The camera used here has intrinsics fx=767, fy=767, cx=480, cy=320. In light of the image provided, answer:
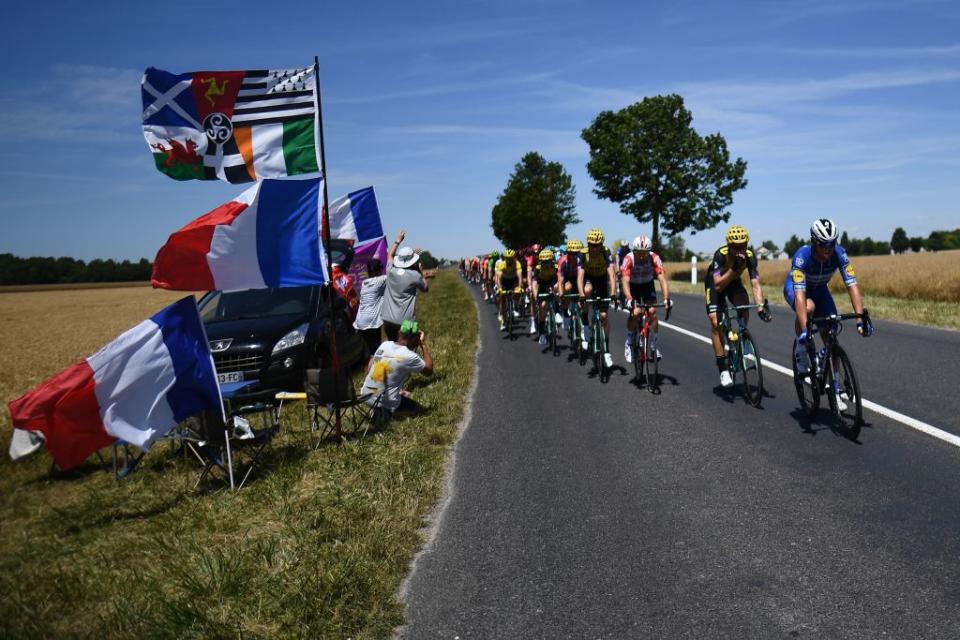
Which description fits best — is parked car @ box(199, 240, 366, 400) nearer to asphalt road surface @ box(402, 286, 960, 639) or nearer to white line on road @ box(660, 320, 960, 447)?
asphalt road surface @ box(402, 286, 960, 639)

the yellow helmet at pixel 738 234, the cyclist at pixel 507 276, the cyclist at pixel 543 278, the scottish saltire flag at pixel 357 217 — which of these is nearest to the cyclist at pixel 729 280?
the yellow helmet at pixel 738 234

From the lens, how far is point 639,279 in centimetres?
1075

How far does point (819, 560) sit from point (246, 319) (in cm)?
884

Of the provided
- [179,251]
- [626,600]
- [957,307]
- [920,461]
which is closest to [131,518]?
[179,251]

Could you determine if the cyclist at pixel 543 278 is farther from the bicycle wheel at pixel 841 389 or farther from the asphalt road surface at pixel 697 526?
the bicycle wheel at pixel 841 389

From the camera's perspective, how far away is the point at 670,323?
1808cm

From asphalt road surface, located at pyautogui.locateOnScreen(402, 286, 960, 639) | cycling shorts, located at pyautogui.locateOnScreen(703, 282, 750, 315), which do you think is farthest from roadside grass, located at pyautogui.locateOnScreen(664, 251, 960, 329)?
asphalt road surface, located at pyautogui.locateOnScreen(402, 286, 960, 639)

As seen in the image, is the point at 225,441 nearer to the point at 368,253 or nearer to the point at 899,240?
the point at 368,253

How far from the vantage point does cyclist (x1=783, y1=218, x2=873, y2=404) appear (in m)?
7.14

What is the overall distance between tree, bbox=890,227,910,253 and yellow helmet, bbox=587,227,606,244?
150860 mm

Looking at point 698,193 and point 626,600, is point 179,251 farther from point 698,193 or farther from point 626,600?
point 698,193

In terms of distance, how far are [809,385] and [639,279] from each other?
3.35 m

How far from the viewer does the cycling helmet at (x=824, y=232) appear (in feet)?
23.3

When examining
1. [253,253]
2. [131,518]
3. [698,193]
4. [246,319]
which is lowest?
[131,518]
